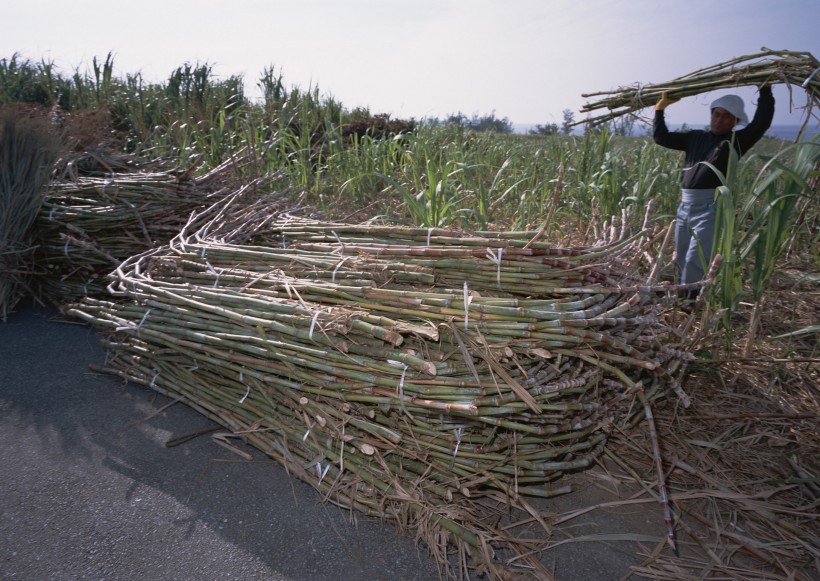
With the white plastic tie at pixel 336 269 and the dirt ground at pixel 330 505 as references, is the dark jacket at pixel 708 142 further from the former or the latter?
the white plastic tie at pixel 336 269

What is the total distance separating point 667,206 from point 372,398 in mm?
3984

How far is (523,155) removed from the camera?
6.34 meters

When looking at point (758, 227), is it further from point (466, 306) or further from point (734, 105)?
point (466, 306)

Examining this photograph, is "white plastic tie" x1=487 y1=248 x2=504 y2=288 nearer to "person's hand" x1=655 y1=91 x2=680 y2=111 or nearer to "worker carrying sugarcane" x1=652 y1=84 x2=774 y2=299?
"worker carrying sugarcane" x1=652 y1=84 x2=774 y2=299

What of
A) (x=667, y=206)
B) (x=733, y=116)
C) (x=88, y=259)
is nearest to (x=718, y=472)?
(x=733, y=116)

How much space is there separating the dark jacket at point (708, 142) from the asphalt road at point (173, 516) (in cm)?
254

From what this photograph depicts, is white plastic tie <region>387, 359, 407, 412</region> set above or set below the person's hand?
below

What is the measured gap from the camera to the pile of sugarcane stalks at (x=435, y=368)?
1920mm

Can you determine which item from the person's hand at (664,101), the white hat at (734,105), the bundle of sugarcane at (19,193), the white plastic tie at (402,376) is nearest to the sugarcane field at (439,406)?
the white plastic tie at (402,376)

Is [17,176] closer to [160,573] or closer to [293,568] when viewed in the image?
[160,573]

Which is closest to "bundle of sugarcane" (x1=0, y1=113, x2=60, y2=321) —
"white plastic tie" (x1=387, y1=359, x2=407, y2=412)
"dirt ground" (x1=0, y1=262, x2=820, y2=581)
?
"dirt ground" (x1=0, y1=262, x2=820, y2=581)

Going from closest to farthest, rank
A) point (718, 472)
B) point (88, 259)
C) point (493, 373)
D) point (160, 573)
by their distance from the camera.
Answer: point (160, 573)
point (493, 373)
point (718, 472)
point (88, 259)

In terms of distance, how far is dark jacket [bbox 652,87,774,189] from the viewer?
3520mm

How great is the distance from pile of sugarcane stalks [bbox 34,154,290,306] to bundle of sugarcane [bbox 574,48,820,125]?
2.66m
